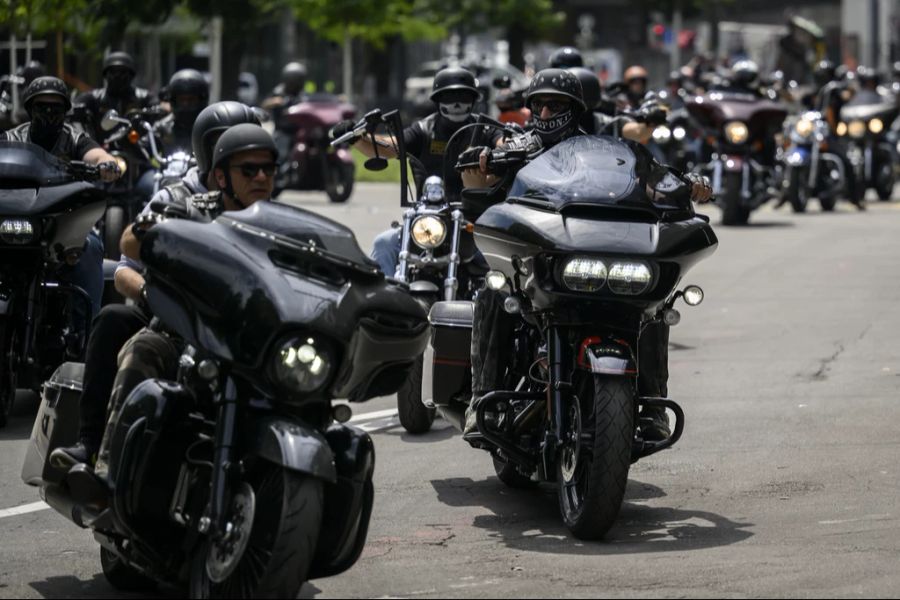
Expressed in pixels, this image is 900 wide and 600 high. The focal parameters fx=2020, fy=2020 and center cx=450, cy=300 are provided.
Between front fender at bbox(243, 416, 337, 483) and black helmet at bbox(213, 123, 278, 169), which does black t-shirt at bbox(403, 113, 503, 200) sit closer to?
black helmet at bbox(213, 123, 278, 169)

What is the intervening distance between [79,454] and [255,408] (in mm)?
993

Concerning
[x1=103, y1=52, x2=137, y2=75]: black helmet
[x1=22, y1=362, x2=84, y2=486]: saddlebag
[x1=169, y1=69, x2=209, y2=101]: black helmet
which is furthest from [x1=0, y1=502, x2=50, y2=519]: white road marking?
[x1=103, y1=52, x2=137, y2=75]: black helmet

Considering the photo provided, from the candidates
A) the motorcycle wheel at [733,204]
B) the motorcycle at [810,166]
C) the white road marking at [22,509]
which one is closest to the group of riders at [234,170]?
the white road marking at [22,509]

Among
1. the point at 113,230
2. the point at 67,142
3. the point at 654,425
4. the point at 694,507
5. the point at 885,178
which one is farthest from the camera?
the point at 885,178

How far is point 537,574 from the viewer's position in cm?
668

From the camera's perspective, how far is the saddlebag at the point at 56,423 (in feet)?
21.6

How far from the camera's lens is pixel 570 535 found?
743cm

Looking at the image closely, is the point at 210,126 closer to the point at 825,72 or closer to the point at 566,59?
the point at 566,59

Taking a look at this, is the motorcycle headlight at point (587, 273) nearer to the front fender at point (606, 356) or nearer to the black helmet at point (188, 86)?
the front fender at point (606, 356)

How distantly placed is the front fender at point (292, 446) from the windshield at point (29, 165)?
487 centimetres

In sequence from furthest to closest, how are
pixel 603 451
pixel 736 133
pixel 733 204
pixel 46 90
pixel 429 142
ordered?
pixel 733 204 → pixel 736 133 → pixel 46 90 → pixel 429 142 → pixel 603 451

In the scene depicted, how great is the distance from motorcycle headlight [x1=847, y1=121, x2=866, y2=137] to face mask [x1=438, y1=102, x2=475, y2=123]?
1652 centimetres

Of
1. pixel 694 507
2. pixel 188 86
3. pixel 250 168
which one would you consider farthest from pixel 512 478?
pixel 188 86

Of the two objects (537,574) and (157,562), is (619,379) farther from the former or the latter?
(157,562)
